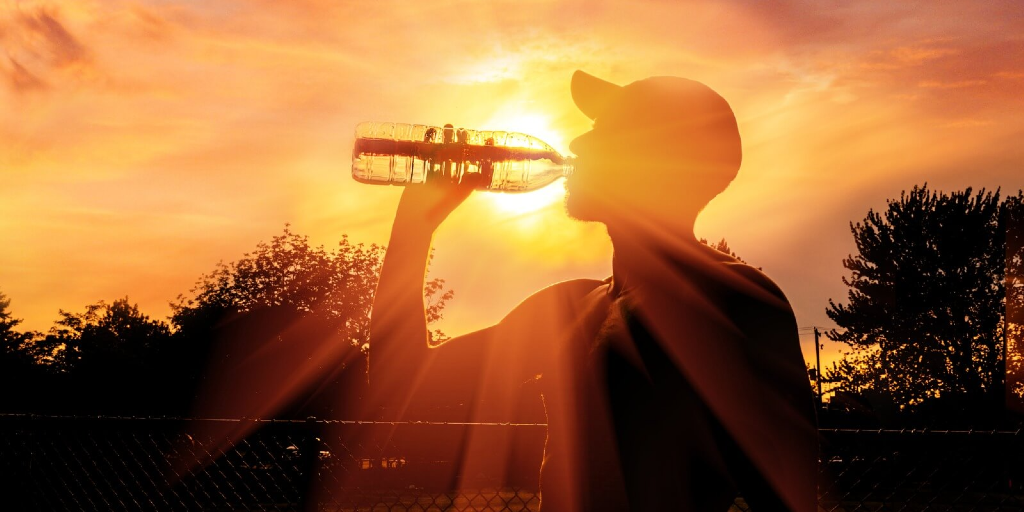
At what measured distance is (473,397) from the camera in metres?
2.18

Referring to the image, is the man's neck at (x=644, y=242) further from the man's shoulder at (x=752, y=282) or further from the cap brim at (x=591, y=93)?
the cap brim at (x=591, y=93)

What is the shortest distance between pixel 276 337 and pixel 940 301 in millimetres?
30743

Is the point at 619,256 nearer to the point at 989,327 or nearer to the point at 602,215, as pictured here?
the point at 602,215

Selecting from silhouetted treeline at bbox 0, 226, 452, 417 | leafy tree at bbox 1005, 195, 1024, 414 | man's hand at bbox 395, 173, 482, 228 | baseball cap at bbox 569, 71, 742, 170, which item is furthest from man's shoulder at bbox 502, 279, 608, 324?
leafy tree at bbox 1005, 195, 1024, 414

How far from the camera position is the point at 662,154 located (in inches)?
67.7

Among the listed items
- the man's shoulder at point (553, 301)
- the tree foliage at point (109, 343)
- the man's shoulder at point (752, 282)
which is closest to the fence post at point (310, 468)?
the man's shoulder at point (553, 301)

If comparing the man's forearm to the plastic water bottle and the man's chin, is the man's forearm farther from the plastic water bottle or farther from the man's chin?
the man's chin

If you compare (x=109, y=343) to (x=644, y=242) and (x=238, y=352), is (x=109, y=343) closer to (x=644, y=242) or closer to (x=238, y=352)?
(x=238, y=352)

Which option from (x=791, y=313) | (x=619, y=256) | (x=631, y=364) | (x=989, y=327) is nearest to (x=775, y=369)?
(x=791, y=313)

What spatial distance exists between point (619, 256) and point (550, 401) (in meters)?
0.38

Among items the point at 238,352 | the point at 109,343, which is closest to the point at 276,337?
the point at 238,352

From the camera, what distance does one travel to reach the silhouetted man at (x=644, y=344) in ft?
4.86

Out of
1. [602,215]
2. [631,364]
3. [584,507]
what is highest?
[602,215]

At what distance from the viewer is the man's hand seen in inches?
82.4
